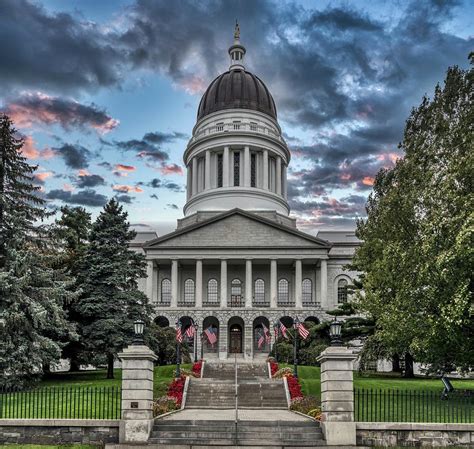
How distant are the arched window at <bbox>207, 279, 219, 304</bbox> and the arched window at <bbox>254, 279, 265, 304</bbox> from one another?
3.76m

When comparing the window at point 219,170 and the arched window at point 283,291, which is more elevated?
the window at point 219,170

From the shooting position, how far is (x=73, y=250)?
131 ft

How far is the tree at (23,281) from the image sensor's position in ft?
84.1

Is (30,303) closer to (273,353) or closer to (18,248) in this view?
(18,248)

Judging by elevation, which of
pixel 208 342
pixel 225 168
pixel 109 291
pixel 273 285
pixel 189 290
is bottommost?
pixel 208 342

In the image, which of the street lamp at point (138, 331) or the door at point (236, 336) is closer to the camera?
the street lamp at point (138, 331)

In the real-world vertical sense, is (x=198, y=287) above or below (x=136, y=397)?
above

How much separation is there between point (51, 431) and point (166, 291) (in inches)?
1704

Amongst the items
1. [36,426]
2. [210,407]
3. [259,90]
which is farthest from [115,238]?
[259,90]

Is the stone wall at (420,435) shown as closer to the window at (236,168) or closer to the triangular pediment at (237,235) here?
the triangular pediment at (237,235)

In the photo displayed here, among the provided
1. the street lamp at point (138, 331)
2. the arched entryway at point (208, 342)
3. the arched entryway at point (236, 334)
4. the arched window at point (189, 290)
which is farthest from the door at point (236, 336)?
the street lamp at point (138, 331)

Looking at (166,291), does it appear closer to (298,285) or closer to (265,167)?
(298,285)

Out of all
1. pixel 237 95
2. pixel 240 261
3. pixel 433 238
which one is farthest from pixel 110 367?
pixel 237 95

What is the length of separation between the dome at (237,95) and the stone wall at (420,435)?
59.0 meters
